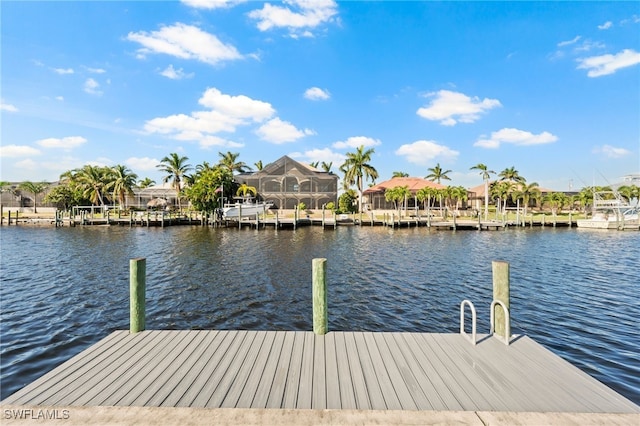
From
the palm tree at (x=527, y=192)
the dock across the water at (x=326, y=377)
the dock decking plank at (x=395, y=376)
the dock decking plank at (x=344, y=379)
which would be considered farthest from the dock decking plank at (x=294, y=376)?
the palm tree at (x=527, y=192)

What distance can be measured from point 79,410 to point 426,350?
5006mm

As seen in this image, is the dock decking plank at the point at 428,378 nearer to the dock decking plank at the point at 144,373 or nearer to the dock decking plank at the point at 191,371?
the dock decking plank at the point at 191,371

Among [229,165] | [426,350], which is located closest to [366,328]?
[426,350]

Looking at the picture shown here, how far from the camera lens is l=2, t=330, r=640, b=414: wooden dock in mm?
3971

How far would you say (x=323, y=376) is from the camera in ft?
15.1

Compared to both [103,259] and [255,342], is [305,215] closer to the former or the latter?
[103,259]

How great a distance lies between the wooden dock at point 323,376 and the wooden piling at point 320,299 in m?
0.19

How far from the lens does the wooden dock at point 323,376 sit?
3971mm

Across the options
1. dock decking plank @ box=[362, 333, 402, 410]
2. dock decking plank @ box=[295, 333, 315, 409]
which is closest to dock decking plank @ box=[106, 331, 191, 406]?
dock decking plank @ box=[295, 333, 315, 409]

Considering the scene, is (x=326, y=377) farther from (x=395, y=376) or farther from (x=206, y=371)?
(x=206, y=371)

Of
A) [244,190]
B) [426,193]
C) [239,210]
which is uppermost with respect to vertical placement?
[244,190]

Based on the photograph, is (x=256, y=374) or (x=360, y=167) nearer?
(x=256, y=374)

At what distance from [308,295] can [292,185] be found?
44.2m

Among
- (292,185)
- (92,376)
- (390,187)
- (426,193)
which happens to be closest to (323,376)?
(92,376)
